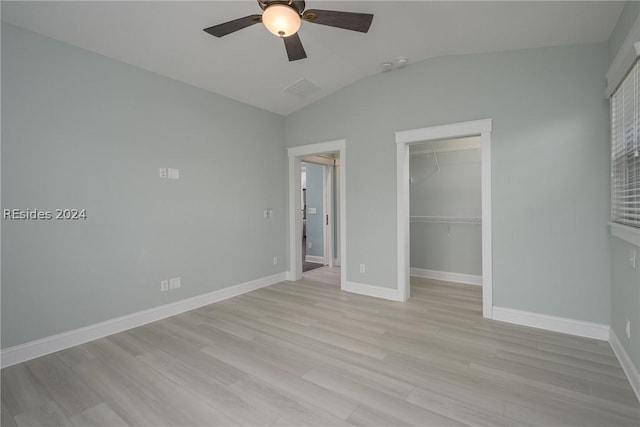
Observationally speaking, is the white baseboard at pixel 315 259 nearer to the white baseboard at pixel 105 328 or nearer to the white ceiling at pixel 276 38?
the white baseboard at pixel 105 328

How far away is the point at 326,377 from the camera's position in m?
2.27

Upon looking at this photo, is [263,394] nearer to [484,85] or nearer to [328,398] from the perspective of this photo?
[328,398]

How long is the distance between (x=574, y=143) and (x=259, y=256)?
411 centimetres

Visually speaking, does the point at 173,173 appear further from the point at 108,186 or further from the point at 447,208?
the point at 447,208

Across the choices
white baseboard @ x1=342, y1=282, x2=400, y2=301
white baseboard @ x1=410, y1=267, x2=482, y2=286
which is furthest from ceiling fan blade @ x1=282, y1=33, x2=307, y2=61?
white baseboard @ x1=410, y1=267, x2=482, y2=286

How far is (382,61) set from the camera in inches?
146

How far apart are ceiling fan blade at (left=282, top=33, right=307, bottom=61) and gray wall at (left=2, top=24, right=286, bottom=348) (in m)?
1.82

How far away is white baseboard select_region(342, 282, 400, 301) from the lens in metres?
4.05

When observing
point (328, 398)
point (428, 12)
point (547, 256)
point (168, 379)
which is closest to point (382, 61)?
point (428, 12)

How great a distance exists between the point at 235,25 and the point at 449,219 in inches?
166

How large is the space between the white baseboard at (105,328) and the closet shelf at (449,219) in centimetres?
317

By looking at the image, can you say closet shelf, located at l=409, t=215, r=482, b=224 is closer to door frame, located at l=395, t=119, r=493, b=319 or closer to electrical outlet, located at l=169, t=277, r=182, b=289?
door frame, located at l=395, t=119, r=493, b=319

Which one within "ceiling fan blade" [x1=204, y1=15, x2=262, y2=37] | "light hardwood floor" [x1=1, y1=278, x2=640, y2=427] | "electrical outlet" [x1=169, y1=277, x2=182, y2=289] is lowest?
"light hardwood floor" [x1=1, y1=278, x2=640, y2=427]

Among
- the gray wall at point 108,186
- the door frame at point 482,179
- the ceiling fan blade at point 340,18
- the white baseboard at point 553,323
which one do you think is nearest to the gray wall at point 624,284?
the white baseboard at point 553,323
